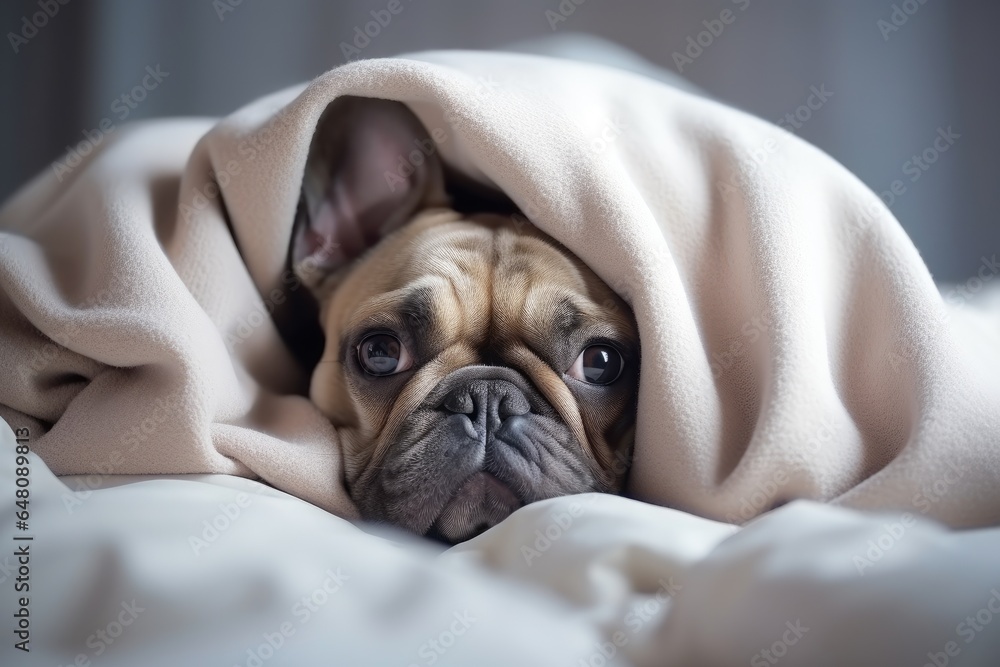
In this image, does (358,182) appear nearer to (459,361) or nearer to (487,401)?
(459,361)

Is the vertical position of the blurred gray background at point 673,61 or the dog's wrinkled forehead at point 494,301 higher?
the blurred gray background at point 673,61

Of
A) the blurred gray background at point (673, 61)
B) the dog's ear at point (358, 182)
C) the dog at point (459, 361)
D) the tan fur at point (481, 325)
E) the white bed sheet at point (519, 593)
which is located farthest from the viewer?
the blurred gray background at point (673, 61)

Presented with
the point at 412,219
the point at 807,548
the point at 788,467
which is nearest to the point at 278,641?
the point at 807,548

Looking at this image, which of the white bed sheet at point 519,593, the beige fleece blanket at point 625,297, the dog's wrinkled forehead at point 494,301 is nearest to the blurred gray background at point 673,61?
the beige fleece blanket at point 625,297

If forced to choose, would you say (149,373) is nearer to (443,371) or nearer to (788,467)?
(443,371)

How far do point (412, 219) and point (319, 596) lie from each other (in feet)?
3.25

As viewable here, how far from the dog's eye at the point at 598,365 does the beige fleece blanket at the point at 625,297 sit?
0.32 feet

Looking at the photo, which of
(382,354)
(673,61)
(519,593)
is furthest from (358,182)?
(673,61)

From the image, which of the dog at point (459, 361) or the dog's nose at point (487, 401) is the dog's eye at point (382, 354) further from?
the dog's nose at point (487, 401)

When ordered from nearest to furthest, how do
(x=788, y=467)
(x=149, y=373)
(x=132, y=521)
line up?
(x=132, y=521), (x=788, y=467), (x=149, y=373)

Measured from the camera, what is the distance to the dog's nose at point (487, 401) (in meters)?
1.13

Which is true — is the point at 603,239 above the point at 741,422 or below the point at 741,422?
above

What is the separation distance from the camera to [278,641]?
0.66 metres

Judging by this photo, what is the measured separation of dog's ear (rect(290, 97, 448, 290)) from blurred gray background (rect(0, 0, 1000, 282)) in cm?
111
